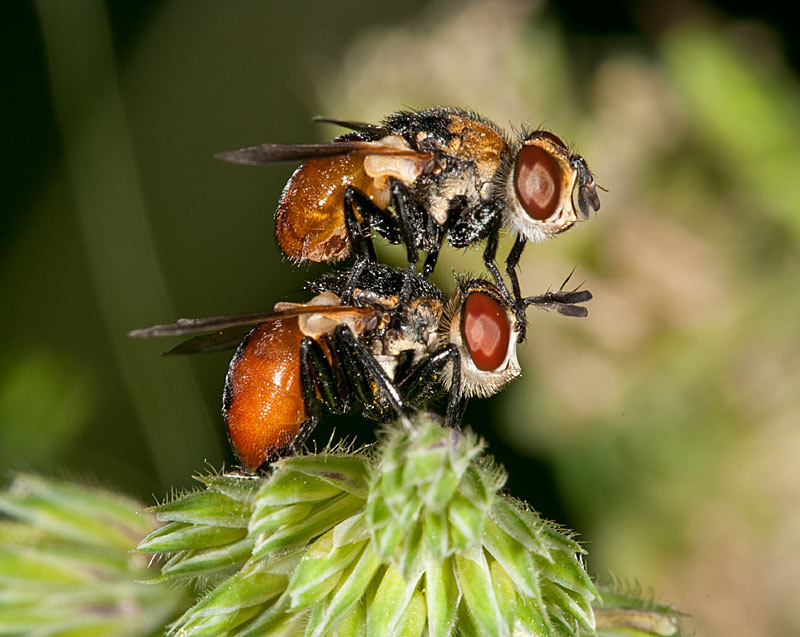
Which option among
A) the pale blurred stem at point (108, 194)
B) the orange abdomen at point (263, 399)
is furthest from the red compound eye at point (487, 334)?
the pale blurred stem at point (108, 194)

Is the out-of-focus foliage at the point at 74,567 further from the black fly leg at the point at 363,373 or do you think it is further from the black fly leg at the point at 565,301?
the black fly leg at the point at 565,301

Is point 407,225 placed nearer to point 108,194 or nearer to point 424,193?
point 424,193

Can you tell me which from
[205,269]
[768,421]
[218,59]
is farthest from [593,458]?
[218,59]

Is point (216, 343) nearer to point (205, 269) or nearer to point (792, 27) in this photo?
point (205, 269)

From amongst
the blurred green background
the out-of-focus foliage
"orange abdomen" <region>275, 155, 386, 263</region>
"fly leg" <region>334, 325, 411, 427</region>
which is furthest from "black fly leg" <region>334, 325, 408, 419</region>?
the out-of-focus foliage

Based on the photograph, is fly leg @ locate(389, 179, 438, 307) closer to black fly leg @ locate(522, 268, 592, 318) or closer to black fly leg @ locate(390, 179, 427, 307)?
black fly leg @ locate(390, 179, 427, 307)

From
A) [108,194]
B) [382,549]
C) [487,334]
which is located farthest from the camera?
[108,194]

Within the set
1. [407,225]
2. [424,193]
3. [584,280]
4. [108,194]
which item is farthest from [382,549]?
[108,194]
